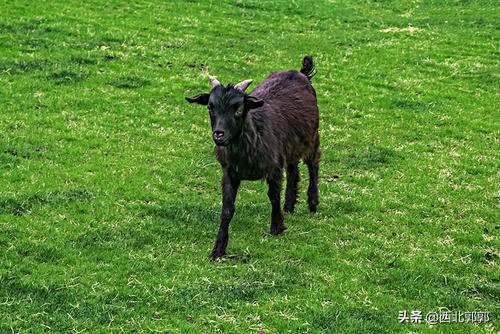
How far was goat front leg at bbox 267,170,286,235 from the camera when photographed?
42.8ft

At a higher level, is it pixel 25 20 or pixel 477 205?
pixel 25 20

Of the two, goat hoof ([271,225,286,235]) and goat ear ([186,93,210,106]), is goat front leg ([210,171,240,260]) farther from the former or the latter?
goat ear ([186,93,210,106])

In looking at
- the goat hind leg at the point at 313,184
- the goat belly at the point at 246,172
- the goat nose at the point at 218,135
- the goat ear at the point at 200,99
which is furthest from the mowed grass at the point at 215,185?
the goat ear at the point at 200,99

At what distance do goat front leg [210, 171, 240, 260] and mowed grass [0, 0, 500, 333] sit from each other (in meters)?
0.30

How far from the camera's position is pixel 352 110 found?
22.1 metres

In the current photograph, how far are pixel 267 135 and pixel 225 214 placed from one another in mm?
1844

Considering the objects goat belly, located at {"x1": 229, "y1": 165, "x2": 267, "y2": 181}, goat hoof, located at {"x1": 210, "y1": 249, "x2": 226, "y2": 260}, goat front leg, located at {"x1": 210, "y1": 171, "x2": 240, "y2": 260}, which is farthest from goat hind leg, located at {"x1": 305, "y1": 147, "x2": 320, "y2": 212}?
goat hoof, located at {"x1": 210, "y1": 249, "x2": 226, "y2": 260}

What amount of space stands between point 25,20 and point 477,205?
20.2 metres

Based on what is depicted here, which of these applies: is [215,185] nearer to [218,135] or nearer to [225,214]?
[225,214]

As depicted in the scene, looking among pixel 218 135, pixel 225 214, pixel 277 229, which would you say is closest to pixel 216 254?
pixel 225 214

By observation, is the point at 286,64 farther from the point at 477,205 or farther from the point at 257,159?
the point at 257,159

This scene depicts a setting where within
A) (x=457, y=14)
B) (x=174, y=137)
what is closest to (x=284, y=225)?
(x=174, y=137)

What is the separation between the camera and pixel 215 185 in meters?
15.9

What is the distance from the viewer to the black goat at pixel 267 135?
37.8 ft
